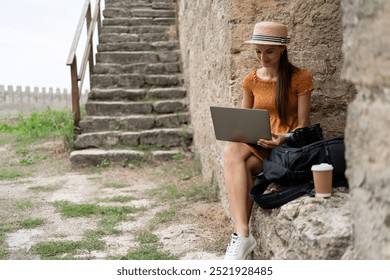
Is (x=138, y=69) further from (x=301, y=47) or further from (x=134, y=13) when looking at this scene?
(x=301, y=47)

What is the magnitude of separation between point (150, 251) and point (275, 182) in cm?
106

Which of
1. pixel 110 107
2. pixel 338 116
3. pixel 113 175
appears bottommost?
pixel 113 175

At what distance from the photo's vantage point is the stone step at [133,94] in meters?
7.25

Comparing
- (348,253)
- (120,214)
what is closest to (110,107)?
(120,214)

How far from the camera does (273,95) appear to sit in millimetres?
3105

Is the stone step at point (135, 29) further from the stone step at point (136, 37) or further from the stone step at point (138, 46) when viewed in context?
the stone step at point (138, 46)

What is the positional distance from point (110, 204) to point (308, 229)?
8.95 feet

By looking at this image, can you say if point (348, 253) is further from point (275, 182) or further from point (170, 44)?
point (170, 44)

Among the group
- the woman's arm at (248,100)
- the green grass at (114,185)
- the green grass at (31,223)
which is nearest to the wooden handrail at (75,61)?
the green grass at (114,185)

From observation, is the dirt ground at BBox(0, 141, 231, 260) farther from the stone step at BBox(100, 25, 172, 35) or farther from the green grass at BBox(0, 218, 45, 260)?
the stone step at BBox(100, 25, 172, 35)

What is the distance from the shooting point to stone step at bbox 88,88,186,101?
286 inches

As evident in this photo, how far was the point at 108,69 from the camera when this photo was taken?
7.79 metres

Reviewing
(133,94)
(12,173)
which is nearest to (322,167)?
(12,173)

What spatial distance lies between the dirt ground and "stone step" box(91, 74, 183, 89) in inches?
50.1
